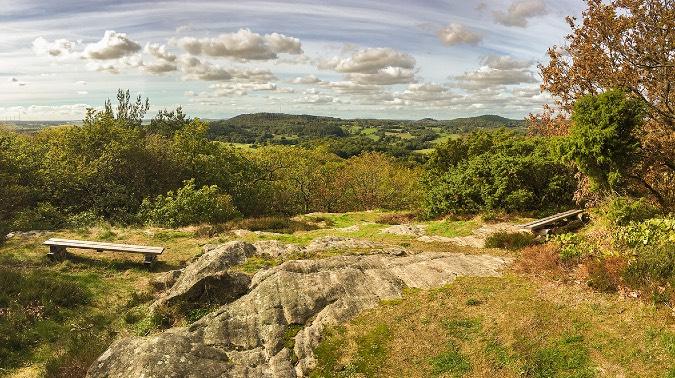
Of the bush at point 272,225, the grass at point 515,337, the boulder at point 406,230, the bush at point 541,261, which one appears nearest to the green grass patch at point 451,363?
the grass at point 515,337

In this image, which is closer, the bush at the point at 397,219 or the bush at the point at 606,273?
the bush at the point at 606,273

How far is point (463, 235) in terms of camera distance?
20391mm

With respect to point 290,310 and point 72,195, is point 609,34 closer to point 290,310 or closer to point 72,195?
point 290,310

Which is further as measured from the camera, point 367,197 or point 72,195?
point 367,197

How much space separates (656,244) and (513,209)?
45.6ft

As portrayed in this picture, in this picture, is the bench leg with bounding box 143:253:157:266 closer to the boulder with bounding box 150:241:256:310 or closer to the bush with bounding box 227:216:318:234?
the boulder with bounding box 150:241:256:310

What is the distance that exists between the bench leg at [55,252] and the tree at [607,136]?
21.7 metres

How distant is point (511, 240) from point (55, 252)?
63.7ft

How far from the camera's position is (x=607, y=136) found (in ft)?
48.5

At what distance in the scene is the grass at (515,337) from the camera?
783cm

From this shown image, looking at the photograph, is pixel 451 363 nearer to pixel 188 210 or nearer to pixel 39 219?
pixel 188 210

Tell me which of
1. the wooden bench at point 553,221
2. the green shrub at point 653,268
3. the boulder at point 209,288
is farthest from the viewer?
the wooden bench at point 553,221

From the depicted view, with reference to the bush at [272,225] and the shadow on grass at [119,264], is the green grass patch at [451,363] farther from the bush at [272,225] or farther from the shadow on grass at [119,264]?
the bush at [272,225]

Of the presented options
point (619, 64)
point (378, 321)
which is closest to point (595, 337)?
point (378, 321)
